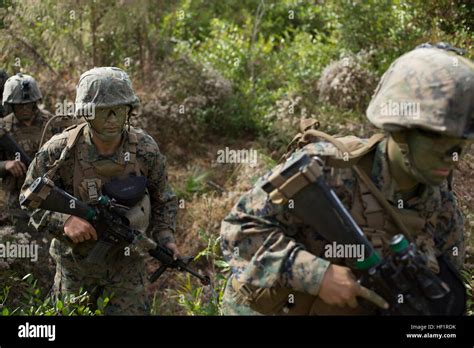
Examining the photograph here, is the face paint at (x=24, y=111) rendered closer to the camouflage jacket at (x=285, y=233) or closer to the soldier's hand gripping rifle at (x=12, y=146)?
the soldier's hand gripping rifle at (x=12, y=146)

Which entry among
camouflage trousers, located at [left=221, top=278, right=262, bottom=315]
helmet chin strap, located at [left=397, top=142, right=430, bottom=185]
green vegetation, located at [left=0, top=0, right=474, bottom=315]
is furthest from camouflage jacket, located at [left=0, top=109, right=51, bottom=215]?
helmet chin strap, located at [left=397, top=142, right=430, bottom=185]

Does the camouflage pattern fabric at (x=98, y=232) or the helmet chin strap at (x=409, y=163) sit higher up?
the helmet chin strap at (x=409, y=163)

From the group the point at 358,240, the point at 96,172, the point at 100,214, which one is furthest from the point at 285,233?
the point at 96,172

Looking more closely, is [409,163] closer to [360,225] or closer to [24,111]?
[360,225]

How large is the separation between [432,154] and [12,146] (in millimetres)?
4575

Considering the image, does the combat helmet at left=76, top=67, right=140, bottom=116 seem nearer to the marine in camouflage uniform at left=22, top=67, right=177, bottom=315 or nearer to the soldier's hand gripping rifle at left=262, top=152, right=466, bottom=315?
the marine in camouflage uniform at left=22, top=67, right=177, bottom=315

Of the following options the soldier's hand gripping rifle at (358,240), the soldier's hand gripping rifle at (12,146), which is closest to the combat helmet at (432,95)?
the soldier's hand gripping rifle at (358,240)

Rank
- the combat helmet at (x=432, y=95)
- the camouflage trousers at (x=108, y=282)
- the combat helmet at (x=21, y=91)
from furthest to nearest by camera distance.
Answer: the combat helmet at (x=21, y=91) < the camouflage trousers at (x=108, y=282) < the combat helmet at (x=432, y=95)

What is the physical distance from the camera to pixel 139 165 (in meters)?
5.11

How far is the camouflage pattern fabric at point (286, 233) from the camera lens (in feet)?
10.1

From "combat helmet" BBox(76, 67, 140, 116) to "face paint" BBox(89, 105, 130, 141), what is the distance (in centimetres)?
5

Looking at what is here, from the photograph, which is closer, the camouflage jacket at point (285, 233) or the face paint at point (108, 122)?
the camouflage jacket at point (285, 233)

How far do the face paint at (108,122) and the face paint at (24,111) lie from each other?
232cm

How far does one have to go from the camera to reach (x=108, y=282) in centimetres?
513
